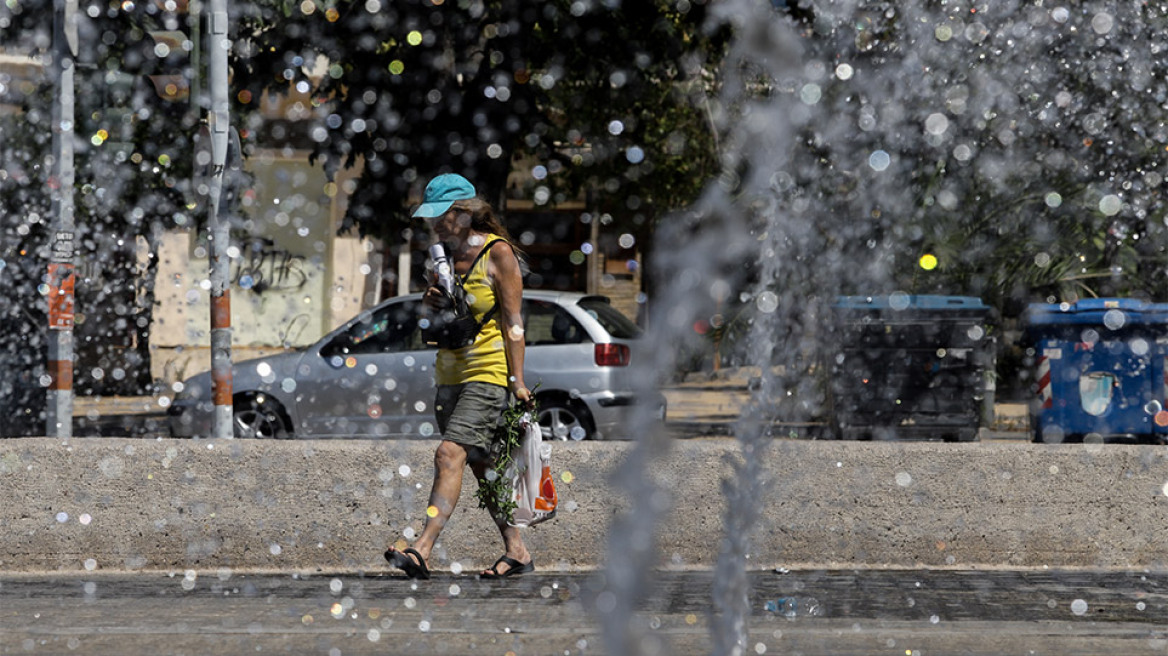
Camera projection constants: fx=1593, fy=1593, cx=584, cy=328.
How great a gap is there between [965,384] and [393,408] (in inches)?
176

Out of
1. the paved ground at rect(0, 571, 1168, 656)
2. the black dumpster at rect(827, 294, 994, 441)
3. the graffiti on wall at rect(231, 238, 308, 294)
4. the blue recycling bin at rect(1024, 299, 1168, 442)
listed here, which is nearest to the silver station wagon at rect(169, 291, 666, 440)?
the black dumpster at rect(827, 294, 994, 441)

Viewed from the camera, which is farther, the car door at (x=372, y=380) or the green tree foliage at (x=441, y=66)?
the green tree foliage at (x=441, y=66)

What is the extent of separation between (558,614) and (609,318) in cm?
725

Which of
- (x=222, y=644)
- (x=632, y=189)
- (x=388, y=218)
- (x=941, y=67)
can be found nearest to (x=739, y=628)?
(x=222, y=644)

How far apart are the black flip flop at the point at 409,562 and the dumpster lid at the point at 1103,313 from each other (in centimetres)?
686

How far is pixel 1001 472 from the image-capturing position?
23.1ft

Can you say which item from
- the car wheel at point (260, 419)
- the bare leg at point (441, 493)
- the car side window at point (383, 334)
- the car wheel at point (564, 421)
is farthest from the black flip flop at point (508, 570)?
the car wheel at point (260, 419)

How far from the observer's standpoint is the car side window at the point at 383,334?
12852 millimetres

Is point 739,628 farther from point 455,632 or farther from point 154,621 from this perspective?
point 154,621

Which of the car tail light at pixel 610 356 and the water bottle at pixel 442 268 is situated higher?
the water bottle at pixel 442 268

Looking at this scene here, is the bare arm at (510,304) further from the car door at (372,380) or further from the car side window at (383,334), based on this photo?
the car side window at (383,334)

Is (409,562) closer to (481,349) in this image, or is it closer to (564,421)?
(481,349)

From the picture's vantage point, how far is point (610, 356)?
41.2ft

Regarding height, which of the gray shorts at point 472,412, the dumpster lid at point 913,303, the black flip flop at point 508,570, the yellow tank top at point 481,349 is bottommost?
the black flip flop at point 508,570
